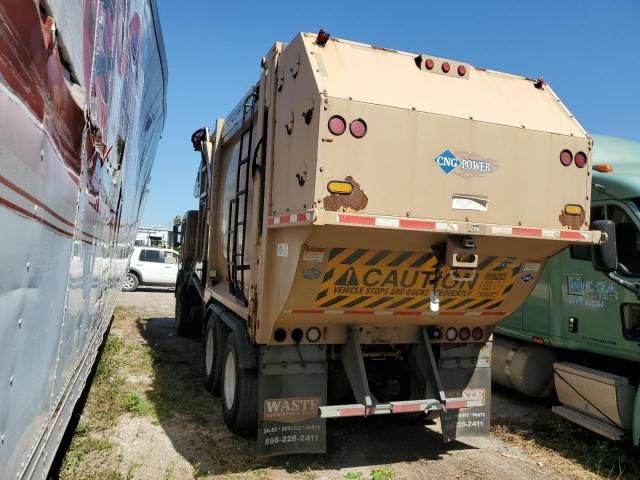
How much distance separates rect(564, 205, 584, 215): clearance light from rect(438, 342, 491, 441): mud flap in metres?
1.67

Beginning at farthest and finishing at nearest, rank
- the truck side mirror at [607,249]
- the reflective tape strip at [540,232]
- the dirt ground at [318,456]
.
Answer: the dirt ground at [318,456], the truck side mirror at [607,249], the reflective tape strip at [540,232]

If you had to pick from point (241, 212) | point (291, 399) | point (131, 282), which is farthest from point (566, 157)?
point (131, 282)

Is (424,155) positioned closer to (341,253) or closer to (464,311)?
(341,253)

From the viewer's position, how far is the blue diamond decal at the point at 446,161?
13.5ft

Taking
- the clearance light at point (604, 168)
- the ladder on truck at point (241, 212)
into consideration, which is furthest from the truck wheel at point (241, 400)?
the clearance light at point (604, 168)

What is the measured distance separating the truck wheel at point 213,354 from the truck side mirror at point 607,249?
13.4 ft

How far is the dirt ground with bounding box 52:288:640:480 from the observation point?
4566 mm

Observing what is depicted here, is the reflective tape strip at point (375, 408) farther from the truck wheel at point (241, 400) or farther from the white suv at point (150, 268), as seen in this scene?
the white suv at point (150, 268)

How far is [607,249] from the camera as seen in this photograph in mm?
4504

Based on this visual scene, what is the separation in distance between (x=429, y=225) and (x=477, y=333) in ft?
6.38

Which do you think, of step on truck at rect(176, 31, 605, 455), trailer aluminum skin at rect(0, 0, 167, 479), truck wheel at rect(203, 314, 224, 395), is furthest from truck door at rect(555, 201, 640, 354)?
trailer aluminum skin at rect(0, 0, 167, 479)

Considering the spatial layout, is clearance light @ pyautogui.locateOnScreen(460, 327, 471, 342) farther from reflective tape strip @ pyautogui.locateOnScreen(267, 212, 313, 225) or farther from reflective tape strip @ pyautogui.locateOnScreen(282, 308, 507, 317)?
reflective tape strip @ pyautogui.locateOnScreen(267, 212, 313, 225)

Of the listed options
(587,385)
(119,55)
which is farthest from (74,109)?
(587,385)

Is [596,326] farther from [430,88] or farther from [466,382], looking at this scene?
[430,88]
